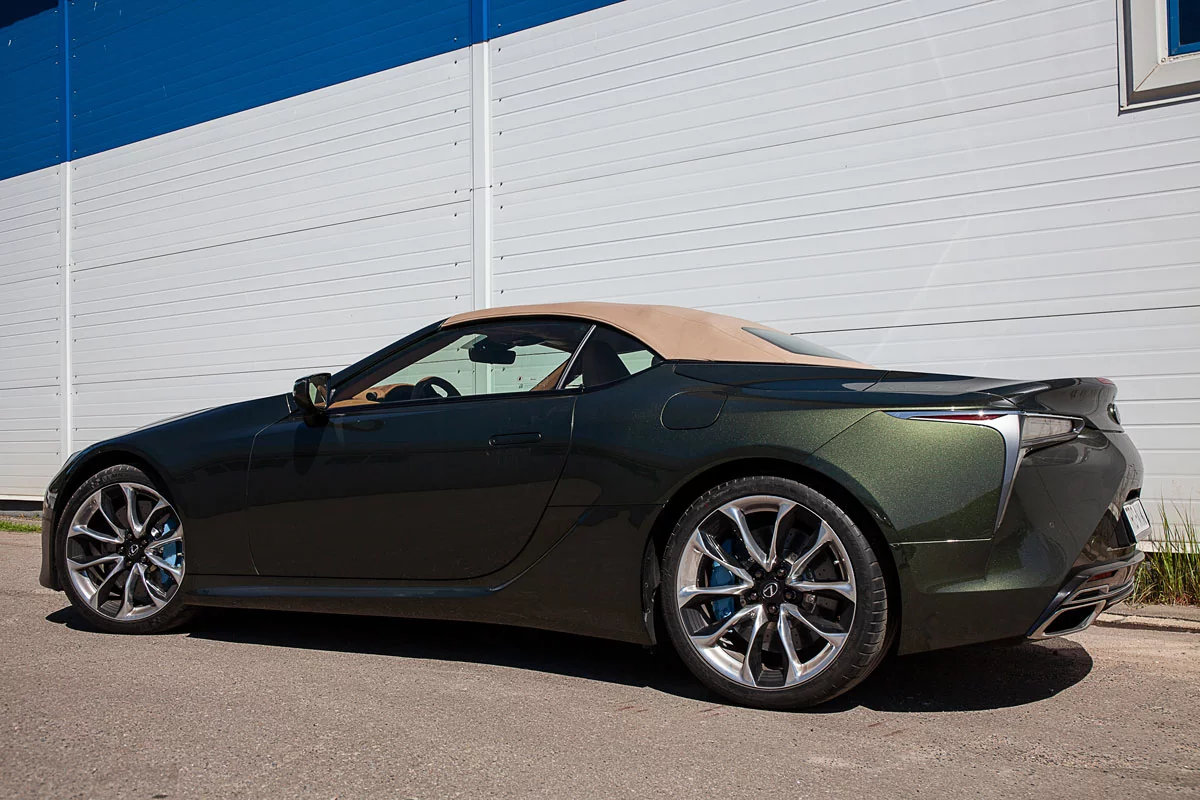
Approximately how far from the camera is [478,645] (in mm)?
4031

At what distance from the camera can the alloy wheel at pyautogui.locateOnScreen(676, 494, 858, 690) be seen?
2922 mm

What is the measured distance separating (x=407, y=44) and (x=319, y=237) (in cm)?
178

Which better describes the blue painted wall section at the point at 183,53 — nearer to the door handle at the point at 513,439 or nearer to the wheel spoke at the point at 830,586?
the door handle at the point at 513,439

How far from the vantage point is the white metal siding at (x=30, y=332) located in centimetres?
1046

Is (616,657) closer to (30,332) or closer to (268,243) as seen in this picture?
(268,243)

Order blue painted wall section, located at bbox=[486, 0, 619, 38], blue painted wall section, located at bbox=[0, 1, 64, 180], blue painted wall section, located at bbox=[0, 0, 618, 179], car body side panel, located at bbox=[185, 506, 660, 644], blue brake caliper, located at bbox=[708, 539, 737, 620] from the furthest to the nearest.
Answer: blue painted wall section, located at bbox=[0, 1, 64, 180]
blue painted wall section, located at bbox=[0, 0, 618, 179]
blue painted wall section, located at bbox=[486, 0, 619, 38]
car body side panel, located at bbox=[185, 506, 660, 644]
blue brake caliper, located at bbox=[708, 539, 737, 620]

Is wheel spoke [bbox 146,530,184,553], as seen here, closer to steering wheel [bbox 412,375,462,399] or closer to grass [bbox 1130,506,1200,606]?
steering wheel [bbox 412,375,462,399]

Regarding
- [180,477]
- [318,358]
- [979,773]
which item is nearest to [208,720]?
[180,477]

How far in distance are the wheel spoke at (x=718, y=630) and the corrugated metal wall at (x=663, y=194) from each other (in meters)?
3.22

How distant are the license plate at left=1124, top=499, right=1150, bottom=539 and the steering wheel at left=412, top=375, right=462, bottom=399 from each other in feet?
7.63

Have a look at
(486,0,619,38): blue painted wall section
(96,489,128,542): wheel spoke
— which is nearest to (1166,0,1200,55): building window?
(486,0,619,38): blue painted wall section

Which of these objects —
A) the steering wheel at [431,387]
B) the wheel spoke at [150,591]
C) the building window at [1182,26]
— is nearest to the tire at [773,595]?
the steering wheel at [431,387]

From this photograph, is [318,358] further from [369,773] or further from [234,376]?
[369,773]

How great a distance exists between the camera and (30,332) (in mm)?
10797
